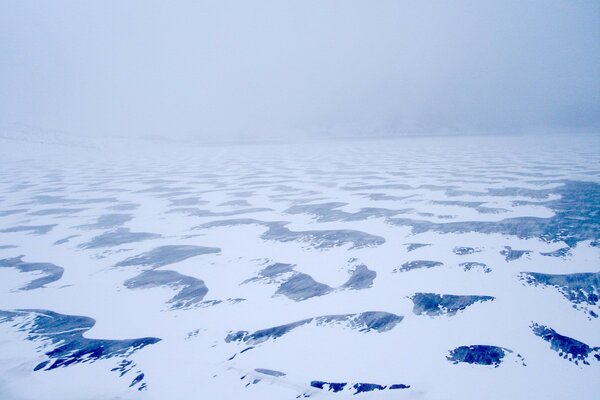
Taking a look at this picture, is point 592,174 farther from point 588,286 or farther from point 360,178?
point 588,286

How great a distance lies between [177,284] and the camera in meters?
2.55

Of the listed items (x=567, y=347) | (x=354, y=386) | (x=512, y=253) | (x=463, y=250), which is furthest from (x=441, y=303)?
(x=512, y=253)

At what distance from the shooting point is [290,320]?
2027mm

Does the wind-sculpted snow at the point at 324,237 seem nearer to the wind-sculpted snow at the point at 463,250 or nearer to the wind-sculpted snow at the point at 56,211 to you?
the wind-sculpted snow at the point at 463,250

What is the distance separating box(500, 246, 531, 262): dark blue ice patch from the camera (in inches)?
109

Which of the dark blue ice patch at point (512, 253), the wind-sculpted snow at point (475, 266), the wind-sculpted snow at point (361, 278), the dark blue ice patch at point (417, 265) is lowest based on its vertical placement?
the wind-sculpted snow at point (361, 278)

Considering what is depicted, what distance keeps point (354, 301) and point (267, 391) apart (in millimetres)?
885

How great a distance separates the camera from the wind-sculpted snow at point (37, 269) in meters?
2.63

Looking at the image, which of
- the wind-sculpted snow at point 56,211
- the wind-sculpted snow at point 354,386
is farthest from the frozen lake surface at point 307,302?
the wind-sculpted snow at point 56,211

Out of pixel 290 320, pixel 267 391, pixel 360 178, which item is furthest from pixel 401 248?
pixel 360 178

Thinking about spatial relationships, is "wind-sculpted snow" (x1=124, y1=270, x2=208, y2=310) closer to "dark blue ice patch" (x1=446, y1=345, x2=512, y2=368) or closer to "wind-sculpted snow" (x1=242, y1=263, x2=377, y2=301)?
"wind-sculpted snow" (x1=242, y1=263, x2=377, y2=301)

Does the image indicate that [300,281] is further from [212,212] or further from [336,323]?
[212,212]

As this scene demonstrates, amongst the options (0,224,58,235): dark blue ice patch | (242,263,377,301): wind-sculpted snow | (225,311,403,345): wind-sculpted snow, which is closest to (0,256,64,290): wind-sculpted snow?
(0,224,58,235): dark blue ice patch

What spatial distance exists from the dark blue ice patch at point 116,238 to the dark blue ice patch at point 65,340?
1.34 metres
